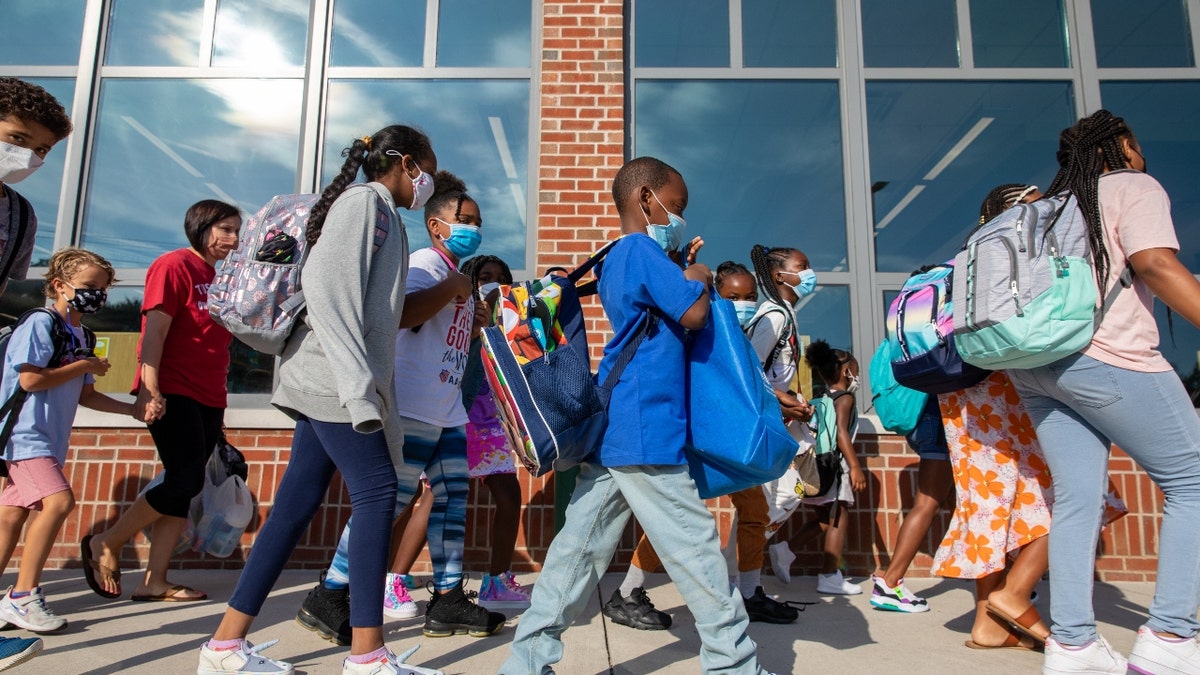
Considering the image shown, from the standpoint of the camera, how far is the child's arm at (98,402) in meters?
3.90

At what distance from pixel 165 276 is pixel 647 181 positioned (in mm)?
2465

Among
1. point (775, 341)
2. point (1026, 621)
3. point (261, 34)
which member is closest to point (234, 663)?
point (775, 341)

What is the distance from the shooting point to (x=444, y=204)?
3.45 m

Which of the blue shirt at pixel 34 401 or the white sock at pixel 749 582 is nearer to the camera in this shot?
the blue shirt at pixel 34 401

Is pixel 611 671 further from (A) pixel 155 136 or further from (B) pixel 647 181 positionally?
(A) pixel 155 136

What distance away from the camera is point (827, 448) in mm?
4234

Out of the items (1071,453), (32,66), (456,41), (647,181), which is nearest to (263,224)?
(647,181)

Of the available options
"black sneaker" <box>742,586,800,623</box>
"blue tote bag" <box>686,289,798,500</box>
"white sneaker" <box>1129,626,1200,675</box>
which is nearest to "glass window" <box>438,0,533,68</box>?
"blue tote bag" <box>686,289,798,500</box>

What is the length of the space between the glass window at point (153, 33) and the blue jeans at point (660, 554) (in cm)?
486

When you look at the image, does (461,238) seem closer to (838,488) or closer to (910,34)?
A: (838,488)

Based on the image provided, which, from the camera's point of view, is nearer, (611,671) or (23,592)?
(611,671)

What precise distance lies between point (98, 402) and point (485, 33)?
336 centimetres

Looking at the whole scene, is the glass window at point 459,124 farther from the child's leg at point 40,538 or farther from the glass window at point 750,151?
the child's leg at point 40,538

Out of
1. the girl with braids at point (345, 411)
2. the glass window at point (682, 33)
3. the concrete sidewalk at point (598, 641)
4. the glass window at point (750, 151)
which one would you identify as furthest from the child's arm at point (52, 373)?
the glass window at point (682, 33)
